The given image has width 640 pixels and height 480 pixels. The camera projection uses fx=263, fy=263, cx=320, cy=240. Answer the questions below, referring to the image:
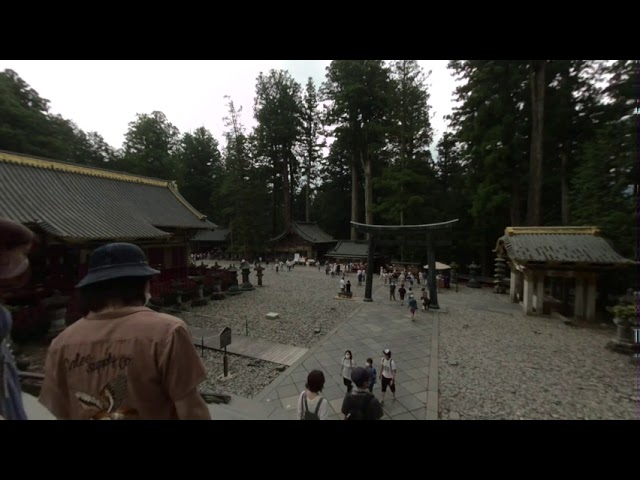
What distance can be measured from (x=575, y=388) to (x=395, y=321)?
548 centimetres

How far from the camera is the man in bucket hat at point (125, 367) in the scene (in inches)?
59.4

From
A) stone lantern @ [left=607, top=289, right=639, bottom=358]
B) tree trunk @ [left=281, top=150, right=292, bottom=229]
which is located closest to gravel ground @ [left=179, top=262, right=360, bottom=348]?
stone lantern @ [left=607, top=289, right=639, bottom=358]

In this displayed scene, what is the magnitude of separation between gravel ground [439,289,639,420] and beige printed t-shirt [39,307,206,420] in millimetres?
5389

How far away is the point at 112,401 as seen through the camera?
154 centimetres

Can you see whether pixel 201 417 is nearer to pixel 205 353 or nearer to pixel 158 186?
pixel 205 353

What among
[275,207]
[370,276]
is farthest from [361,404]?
[275,207]

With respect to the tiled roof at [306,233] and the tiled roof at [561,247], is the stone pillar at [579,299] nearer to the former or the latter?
the tiled roof at [561,247]

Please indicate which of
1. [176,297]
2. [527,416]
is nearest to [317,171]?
[176,297]

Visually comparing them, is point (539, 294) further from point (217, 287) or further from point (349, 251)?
point (349, 251)

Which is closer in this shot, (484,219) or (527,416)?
(527,416)

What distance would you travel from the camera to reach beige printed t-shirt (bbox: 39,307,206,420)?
1.51 metres

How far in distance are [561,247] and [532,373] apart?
774cm

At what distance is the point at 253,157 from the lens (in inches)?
1428

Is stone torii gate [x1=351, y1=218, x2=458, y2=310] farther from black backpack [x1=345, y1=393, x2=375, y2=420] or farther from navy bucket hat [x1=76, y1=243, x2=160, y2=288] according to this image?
navy bucket hat [x1=76, y1=243, x2=160, y2=288]
